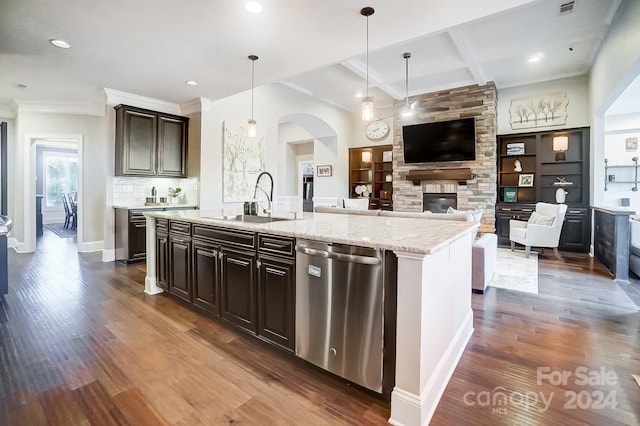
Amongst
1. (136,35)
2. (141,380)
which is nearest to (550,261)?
(141,380)

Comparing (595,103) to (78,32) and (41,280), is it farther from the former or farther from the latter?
(41,280)

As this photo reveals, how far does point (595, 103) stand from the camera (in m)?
5.11

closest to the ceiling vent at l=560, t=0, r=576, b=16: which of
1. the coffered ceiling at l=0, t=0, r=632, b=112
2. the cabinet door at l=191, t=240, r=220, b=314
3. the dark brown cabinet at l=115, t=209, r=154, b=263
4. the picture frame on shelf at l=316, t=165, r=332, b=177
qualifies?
the coffered ceiling at l=0, t=0, r=632, b=112

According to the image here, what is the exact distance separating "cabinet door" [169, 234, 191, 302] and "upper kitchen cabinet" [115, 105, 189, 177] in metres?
2.68

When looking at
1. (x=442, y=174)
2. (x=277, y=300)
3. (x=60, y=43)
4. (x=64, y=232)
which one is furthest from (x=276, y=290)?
(x=64, y=232)

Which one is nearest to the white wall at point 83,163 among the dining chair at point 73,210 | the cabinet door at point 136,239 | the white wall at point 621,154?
the cabinet door at point 136,239

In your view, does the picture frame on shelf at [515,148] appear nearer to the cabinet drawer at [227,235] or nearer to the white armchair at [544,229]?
the white armchair at [544,229]

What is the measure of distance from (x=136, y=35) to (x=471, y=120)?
5975mm

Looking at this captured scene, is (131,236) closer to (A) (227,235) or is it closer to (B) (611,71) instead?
(A) (227,235)

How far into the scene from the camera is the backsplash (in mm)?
5215

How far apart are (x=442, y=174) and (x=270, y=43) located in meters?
4.83

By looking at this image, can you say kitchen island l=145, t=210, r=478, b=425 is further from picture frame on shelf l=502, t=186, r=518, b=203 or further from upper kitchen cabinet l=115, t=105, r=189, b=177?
picture frame on shelf l=502, t=186, r=518, b=203

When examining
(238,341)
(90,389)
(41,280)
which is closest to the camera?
(90,389)

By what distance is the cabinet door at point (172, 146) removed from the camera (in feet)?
17.5
